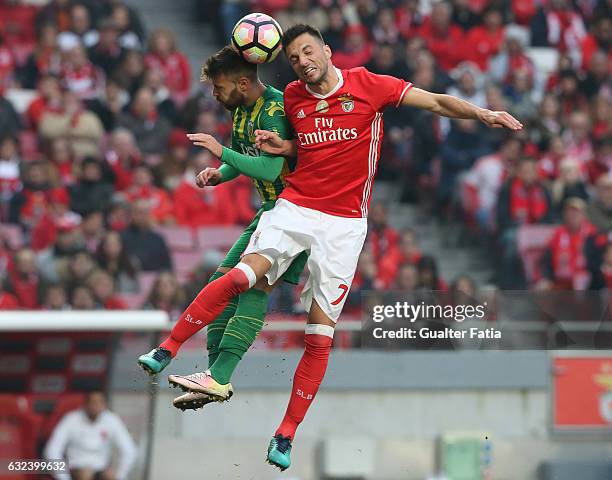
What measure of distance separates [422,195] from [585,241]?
2059 mm

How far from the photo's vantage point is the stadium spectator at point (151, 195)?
14.6 metres

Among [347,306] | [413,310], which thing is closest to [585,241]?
[347,306]

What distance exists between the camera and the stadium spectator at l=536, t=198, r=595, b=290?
14.8m

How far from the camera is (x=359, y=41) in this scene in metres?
16.7

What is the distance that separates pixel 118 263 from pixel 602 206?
16.8 ft

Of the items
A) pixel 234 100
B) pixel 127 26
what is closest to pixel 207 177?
pixel 234 100

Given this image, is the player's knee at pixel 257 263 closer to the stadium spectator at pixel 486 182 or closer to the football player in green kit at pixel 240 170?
the football player in green kit at pixel 240 170

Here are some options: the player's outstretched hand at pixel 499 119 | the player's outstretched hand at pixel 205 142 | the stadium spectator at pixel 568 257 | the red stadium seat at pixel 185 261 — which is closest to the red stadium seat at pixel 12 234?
the red stadium seat at pixel 185 261

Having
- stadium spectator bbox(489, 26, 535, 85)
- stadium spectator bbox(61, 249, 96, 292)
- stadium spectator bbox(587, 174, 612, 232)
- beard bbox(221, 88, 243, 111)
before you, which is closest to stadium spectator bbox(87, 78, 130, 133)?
stadium spectator bbox(61, 249, 96, 292)

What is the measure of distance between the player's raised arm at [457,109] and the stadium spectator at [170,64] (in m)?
7.83

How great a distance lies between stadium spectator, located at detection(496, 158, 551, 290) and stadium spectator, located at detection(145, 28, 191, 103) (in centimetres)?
364

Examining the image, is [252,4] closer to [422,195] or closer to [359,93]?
[422,195]

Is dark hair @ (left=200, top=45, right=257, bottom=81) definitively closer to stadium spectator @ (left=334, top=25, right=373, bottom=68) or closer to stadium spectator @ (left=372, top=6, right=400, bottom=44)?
stadium spectator @ (left=334, top=25, right=373, bottom=68)

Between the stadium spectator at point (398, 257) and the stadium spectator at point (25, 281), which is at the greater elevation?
the stadium spectator at point (398, 257)
